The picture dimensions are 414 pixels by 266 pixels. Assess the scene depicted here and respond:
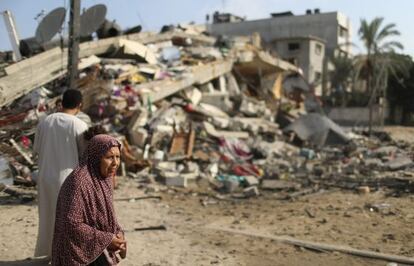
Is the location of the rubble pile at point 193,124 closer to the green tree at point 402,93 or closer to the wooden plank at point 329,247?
the wooden plank at point 329,247

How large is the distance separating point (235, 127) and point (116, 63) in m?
3.77

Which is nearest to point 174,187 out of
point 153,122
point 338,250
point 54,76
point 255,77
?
point 153,122

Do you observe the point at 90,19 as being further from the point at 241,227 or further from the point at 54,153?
the point at 54,153

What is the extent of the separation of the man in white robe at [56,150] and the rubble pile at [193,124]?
2.48 m

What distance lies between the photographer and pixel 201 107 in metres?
14.1

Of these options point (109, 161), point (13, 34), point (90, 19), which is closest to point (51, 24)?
point (90, 19)

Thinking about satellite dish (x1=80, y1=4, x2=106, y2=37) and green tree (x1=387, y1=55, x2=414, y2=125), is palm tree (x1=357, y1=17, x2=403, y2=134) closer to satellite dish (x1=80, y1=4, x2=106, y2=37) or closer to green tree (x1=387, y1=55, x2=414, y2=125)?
green tree (x1=387, y1=55, x2=414, y2=125)

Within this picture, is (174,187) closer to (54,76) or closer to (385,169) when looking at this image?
(54,76)

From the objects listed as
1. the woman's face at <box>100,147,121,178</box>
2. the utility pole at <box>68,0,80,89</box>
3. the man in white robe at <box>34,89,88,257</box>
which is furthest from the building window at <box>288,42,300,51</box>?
the woman's face at <box>100,147,121,178</box>

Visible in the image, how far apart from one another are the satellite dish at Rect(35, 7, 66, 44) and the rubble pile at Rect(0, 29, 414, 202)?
1.08m

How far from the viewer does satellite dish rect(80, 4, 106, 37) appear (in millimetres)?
8250

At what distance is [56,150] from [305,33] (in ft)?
126

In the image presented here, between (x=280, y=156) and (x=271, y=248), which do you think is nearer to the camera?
(x=271, y=248)

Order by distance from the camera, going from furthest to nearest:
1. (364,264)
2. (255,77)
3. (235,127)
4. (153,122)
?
(255,77), (235,127), (153,122), (364,264)
